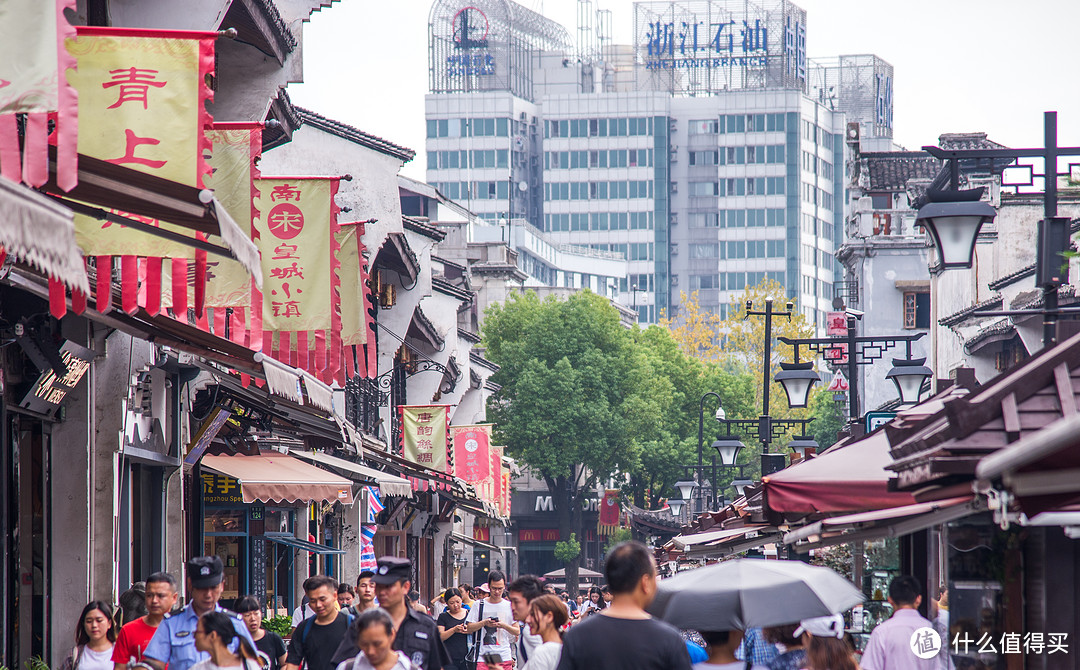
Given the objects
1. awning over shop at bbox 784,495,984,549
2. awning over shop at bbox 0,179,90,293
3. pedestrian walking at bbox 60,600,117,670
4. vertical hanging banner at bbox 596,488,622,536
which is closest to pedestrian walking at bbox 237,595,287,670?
pedestrian walking at bbox 60,600,117,670

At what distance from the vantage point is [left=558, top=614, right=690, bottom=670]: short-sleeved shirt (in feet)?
20.2

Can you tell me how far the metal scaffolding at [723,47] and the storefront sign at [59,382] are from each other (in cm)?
13796

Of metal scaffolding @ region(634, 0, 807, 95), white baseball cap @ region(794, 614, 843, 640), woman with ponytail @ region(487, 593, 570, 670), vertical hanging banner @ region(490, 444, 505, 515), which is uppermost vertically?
metal scaffolding @ region(634, 0, 807, 95)

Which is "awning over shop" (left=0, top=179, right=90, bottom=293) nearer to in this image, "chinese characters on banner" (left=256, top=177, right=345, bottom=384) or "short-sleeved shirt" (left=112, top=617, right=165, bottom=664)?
"short-sleeved shirt" (left=112, top=617, right=165, bottom=664)

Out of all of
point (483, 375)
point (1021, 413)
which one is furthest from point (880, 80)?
point (1021, 413)

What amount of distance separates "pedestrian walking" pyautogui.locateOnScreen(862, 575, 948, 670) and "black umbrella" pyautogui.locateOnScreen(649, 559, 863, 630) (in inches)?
32.6

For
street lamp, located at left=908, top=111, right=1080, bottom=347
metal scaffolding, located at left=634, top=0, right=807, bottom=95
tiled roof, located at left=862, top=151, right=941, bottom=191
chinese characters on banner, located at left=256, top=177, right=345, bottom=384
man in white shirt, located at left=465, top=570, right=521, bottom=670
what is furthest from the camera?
metal scaffolding, located at left=634, top=0, right=807, bottom=95

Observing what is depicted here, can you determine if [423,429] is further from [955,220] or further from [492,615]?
[955,220]

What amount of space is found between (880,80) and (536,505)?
88569 millimetres

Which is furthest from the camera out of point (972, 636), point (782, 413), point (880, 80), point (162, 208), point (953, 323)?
point (880, 80)

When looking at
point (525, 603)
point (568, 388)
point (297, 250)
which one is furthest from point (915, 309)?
point (525, 603)

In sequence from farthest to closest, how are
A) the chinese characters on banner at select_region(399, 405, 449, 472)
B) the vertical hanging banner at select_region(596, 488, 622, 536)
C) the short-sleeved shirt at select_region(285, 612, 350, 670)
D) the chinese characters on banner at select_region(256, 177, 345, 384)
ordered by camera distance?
the vertical hanging banner at select_region(596, 488, 622, 536), the chinese characters on banner at select_region(399, 405, 449, 472), the chinese characters on banner at select_region(256, 177, 345, 384), the short-sleeved shirt at select_region(285, 612, 350, 670)

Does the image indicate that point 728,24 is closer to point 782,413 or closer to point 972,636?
point 782,413

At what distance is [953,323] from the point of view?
125 ft
